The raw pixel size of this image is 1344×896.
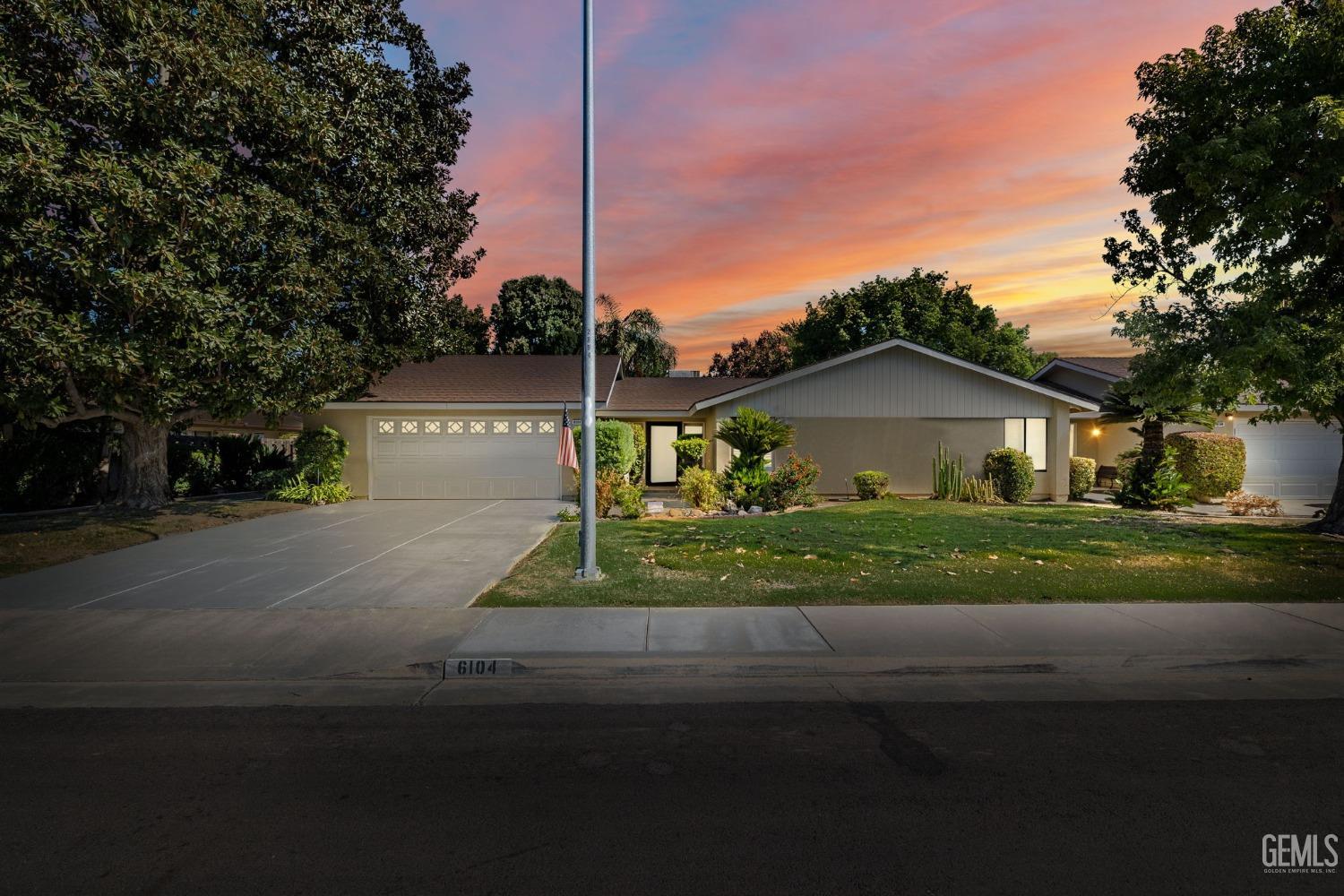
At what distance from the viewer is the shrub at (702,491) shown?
17.2m

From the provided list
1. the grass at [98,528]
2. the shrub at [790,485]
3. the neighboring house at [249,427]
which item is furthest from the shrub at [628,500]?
the neighboring house at [249,427]

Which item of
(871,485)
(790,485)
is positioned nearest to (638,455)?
(790,485)

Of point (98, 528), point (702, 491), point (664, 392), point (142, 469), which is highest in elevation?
point (664, 392)

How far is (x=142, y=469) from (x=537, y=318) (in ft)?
89.7

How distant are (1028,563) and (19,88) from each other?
56.3 ft

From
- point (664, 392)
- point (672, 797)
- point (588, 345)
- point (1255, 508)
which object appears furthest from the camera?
point (664, 392)

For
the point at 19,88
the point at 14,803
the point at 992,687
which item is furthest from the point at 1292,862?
the point at 19,88

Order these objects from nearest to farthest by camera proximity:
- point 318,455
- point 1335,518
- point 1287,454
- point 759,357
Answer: point 1335,518 < point 318,455 < point 1287,454 < point 759,357

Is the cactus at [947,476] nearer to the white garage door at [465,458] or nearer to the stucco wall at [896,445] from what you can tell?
the stucco wall at [896,445]

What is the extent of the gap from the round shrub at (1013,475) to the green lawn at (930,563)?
4.33 metres

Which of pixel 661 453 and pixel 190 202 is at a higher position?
pixel 190 202

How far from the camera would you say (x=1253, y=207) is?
1159cm

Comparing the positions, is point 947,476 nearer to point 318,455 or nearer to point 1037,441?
point 1037,441

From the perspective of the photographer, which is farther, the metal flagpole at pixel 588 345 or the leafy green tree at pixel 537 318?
the leafy green tree at pixel 537 318
